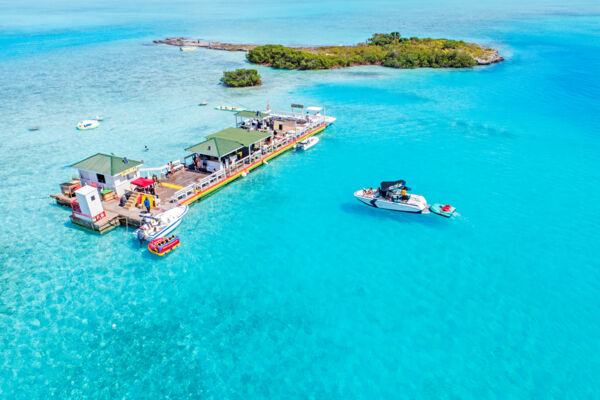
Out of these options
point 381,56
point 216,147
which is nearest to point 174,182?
point 216,147

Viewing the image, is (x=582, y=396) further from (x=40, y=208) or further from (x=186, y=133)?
(x=186, y=133)

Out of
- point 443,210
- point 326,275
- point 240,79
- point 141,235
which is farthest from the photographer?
point 240,79

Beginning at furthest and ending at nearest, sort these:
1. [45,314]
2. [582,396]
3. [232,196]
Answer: [232,196] → [45,314] → [582,396]

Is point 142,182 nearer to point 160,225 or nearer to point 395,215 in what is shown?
point 160,225

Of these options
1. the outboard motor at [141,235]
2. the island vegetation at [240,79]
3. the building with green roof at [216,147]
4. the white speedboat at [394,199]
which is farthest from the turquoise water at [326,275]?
the island vegetation at [240,79]

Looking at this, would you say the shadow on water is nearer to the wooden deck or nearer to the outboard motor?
the wooden deck

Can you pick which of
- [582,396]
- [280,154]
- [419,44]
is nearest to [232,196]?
[280,154]

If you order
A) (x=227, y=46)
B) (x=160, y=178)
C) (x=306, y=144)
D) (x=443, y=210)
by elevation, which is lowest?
(x=443, y=210)
